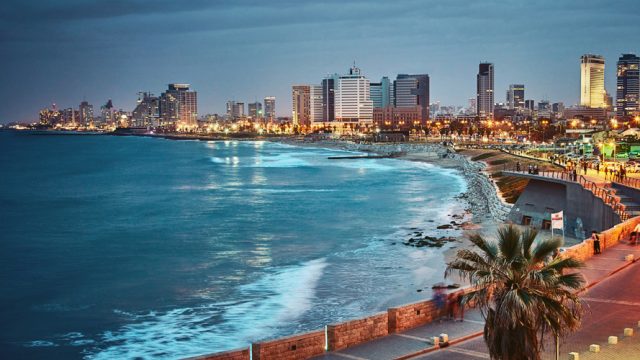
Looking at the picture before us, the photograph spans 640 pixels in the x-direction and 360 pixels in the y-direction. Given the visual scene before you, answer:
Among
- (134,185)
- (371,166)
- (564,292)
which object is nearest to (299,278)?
(564,292)

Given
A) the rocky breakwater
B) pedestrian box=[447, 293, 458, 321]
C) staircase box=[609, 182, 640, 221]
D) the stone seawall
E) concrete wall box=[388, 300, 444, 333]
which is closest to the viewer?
the stone seawall

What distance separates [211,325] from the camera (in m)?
25.5

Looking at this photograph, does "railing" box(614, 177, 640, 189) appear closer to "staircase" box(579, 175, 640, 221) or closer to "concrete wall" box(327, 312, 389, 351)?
"staircase" box(579, 175, 640, 221)

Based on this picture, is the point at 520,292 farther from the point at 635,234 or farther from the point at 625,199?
the point at 625,199

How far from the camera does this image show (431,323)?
56.4 ft

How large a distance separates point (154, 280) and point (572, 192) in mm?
23361

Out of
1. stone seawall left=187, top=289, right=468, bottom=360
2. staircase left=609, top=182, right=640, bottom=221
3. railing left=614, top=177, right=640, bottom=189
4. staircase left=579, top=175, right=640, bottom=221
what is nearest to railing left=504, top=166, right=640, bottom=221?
staircase left=579, top=175, right=640, bottom=221

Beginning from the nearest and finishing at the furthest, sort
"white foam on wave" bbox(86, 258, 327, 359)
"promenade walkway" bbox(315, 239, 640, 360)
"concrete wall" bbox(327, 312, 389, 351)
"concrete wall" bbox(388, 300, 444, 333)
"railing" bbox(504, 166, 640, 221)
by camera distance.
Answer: "promenade walkway" bbox(315, 239, 640, 360), "concrete wall" bbox(327, 312, 389, 351), "concrete wall" bbox(388, 300, 444, 333), "white foam on wave" bbox(86, 258, 327, 359), "railing" bbox(504, 166, 640, 221)

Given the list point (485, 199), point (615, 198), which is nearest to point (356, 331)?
point (615, 198)

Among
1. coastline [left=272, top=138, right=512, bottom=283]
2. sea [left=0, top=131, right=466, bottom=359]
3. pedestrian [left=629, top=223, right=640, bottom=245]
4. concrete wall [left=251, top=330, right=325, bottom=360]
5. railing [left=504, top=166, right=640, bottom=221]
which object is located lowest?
sea [left=0, top=131, right=466, bottom=359]

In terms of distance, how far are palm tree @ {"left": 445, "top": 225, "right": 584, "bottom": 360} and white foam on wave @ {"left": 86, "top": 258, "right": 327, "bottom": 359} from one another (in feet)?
40.5

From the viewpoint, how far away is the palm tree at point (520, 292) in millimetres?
12125

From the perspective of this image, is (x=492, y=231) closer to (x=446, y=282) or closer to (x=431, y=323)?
(x=446, y=282)

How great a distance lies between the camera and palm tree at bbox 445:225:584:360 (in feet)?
39.8
